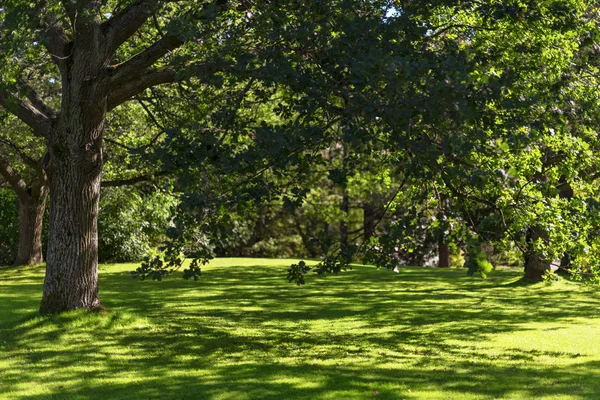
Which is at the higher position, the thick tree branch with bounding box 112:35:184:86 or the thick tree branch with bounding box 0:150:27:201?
the thick tree branch with bounding box 112:35:184:86


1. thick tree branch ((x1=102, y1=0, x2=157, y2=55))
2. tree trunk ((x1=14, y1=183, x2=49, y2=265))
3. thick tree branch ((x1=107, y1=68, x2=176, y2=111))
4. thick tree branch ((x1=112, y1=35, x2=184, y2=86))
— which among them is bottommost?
tree trunk ((x1=14, y1=183, x2=49, y2=265))

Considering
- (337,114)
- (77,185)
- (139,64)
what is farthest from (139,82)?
(337,114)

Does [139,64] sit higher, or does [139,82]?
[139,64]

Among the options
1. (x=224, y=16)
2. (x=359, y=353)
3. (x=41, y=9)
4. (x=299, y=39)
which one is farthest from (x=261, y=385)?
(x=41, y=9)

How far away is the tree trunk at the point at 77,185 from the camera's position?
1360 cm

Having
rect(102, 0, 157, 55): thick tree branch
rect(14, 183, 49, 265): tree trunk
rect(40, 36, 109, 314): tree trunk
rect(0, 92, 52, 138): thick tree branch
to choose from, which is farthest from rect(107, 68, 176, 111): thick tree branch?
rect(14, 183, 49, 265): tree trunk

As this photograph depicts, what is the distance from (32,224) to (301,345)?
58.5ft

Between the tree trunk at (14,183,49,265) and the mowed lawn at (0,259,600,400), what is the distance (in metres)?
5.94

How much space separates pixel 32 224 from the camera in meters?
28.0

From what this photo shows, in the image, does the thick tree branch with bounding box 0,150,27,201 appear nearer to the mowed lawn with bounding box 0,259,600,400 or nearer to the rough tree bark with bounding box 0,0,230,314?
the mowed lawn with bounding box 0,259,600,400

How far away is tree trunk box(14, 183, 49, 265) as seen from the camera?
2731 centimetres

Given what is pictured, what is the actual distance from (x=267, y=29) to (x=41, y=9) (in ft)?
13.8

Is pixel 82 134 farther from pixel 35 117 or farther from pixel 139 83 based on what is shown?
pixel 35 117

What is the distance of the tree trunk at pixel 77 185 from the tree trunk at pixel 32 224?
45.3 ft
